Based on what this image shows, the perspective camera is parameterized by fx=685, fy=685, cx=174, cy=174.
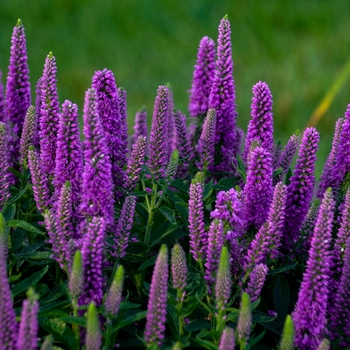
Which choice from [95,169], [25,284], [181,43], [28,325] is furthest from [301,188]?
[181,43]

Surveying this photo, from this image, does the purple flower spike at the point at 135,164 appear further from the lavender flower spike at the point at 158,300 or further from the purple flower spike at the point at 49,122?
the lavender flower spike at the point at 158,300

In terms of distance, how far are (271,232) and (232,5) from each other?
34.9ft

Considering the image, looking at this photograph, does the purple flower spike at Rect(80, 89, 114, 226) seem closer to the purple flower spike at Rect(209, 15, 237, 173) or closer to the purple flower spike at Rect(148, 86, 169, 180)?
the purple flower spike at Rect(148, 86, 169, 180)

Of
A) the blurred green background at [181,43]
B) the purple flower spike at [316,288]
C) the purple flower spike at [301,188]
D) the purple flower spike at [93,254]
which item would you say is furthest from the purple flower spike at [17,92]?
the blurred green background at [181,43]

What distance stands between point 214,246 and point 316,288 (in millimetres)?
480

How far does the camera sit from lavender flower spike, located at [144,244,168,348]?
265 centimetres

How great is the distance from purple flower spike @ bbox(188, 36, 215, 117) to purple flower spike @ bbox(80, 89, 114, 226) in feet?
5.08

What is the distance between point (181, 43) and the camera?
487 inches

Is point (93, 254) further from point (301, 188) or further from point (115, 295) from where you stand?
point (301, 188)

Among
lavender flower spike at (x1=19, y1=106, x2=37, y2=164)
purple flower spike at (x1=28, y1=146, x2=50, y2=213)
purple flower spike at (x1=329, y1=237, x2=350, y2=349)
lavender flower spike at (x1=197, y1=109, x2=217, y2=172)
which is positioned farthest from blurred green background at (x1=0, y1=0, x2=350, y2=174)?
purple flower spike at (x1=329, y1=237, x2=350, y2=349)

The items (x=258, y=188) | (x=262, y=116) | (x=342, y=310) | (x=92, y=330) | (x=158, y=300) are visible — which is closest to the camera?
(x=92, y=330)

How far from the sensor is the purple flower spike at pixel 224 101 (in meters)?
4.19

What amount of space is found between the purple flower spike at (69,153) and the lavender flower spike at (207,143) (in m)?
0.95

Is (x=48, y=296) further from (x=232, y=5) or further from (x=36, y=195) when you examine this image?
(x=232, y=5)
